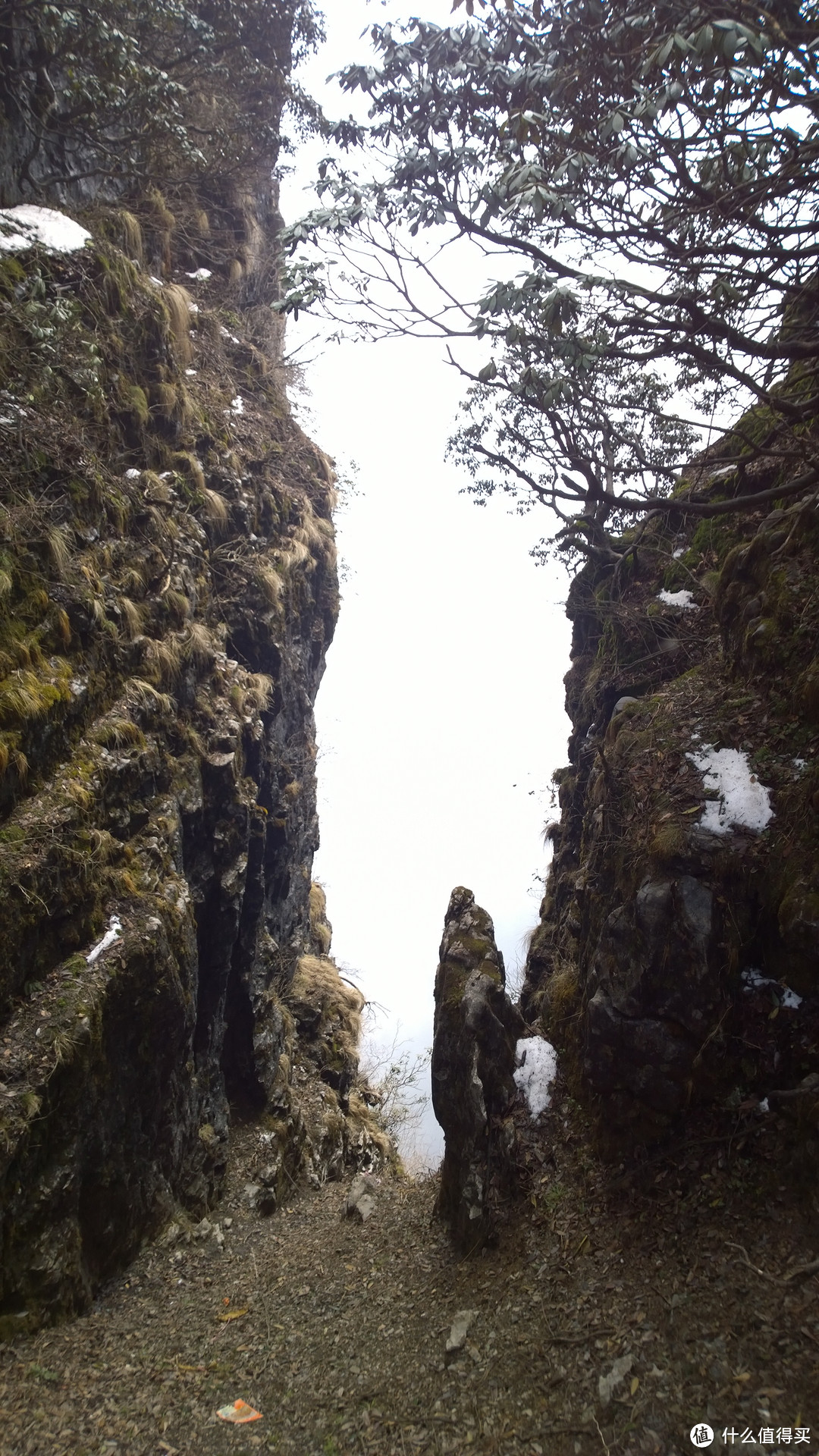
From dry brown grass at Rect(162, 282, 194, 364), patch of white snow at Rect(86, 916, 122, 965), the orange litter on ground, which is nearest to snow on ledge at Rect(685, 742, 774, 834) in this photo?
the orange litter on ground

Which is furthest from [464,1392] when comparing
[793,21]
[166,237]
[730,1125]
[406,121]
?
[166,237]

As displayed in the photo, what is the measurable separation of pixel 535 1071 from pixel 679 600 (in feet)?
22.1

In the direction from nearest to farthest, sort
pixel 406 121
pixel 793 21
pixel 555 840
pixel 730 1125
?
1. pixel 793 21
2. pixel 730 1125
3. pixel 406 121
4. pixel 555 840

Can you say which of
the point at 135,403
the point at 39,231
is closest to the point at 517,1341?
the point at 135,403

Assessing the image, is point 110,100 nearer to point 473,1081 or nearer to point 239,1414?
point 473,1081

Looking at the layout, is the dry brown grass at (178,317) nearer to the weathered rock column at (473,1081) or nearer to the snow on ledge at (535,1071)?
the weathered rock column at (473,1081)

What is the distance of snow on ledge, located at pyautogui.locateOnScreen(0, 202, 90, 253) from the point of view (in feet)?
30.3

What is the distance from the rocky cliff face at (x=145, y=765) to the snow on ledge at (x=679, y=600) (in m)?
6.95

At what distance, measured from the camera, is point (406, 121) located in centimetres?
676

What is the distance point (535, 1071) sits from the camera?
321 inches

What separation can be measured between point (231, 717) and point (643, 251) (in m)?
8.30

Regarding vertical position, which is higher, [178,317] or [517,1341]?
[178,317]

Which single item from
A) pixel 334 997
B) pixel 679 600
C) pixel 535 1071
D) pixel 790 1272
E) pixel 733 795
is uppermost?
pixel 679 600

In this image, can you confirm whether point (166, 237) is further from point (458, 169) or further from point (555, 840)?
point (555, 840)
